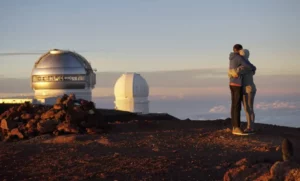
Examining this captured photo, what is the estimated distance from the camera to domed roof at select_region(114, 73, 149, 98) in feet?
180

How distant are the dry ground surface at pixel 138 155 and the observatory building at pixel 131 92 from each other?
43651 millimetres

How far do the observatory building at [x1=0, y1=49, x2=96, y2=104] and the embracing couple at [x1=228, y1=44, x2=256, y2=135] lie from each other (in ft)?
148

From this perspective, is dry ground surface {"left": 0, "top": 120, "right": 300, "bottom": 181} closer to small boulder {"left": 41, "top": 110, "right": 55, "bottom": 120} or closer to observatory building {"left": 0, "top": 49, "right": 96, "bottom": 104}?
small boulder {"left": 41, "top": 110, "right": 55, "bottom": 120}

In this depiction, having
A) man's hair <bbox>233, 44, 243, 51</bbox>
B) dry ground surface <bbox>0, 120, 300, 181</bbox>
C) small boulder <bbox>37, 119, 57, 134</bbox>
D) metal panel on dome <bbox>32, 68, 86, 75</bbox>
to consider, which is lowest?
dry ground surface <bbox>0, 120, 300, 181</bbox>

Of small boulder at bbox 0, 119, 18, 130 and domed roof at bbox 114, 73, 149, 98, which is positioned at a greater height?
domed roof at bbox 114, 73, 149, 98

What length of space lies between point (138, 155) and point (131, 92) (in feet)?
154

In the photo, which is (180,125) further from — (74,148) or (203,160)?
(203,160)

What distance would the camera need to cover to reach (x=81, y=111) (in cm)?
1221

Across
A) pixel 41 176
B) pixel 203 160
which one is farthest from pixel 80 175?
pixel 203 160

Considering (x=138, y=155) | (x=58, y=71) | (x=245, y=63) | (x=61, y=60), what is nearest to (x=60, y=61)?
(x=61, y=60)

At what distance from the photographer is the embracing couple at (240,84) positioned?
10227 mm

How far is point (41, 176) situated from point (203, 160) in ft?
7.69

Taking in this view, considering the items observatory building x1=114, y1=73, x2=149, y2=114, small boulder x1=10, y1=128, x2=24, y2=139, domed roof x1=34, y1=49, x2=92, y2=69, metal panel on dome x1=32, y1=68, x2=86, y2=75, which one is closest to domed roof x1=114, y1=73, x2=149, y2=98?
observatory building x1=114, y1=73, x2=149, y2=114

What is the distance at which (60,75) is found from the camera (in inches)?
2180
